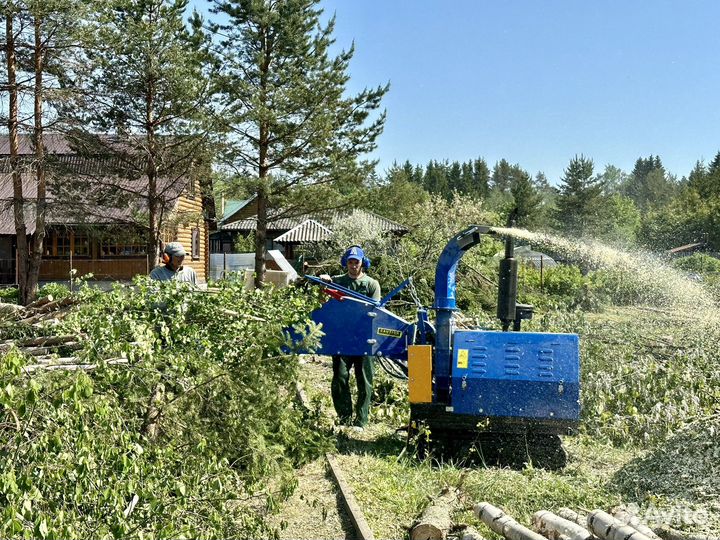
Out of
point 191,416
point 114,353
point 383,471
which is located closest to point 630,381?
point 383,471

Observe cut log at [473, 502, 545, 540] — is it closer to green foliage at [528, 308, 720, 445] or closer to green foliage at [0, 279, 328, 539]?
green foliage at [0, 279, 328, 539]

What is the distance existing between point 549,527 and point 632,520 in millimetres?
496

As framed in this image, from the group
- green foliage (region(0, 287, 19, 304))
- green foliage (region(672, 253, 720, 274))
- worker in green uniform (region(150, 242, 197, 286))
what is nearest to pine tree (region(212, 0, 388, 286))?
green foliage (region(0, 287, 19, 304))

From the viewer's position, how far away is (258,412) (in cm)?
504

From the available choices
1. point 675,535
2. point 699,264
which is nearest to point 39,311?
point 675,535

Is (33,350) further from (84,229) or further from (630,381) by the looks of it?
(84,229)

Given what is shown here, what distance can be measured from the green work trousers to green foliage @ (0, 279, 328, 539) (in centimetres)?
72

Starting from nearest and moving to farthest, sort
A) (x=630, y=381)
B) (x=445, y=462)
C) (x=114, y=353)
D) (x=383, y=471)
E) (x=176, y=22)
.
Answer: (x=114, y=353) < (x=383, y=471) < (x=445, y=462) < (x=630, y=381) < (x=176, y=22)

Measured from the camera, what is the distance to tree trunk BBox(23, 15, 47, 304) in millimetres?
18000

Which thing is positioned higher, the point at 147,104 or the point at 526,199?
the point at 526,199

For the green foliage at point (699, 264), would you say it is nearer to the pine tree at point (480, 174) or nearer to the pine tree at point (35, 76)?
the pine tree at point (35, 76)

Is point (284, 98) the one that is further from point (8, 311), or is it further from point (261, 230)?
point (8, 311)

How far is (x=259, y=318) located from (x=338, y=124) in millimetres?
18528

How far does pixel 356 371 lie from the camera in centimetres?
687
